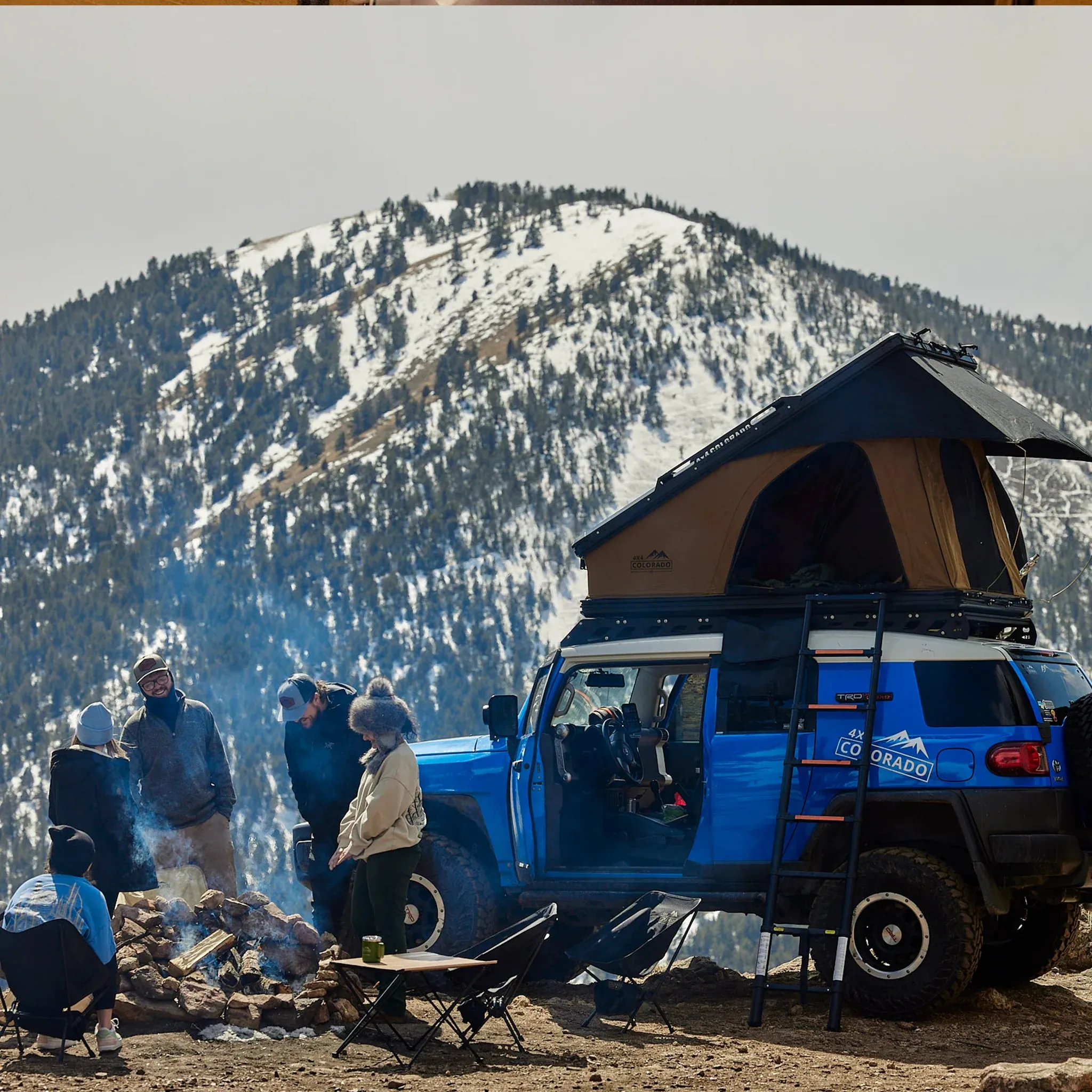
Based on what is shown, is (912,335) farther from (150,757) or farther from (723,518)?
(150,757)

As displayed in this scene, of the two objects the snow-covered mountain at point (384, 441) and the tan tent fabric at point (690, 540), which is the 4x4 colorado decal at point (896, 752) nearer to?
the tan tent fabric at point (690, 540)

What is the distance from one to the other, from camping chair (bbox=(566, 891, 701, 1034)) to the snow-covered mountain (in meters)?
57.8

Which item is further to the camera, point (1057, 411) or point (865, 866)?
point (1057, 411)

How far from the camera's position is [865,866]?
823 centimetres

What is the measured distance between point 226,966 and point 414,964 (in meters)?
1.53

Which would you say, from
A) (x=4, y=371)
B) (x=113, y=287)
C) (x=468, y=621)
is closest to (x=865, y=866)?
(x=468, y=621)

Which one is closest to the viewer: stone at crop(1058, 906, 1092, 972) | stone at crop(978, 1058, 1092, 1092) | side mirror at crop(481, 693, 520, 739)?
stone at crop(978, 1058, 1092, 1092)

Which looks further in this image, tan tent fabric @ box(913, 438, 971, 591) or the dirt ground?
tan tent fabric @ box(913, 438, 971, 591)

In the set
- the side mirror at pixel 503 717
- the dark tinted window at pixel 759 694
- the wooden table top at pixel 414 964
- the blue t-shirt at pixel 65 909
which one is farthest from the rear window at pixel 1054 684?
the blue t-shirt at pixel 65 909

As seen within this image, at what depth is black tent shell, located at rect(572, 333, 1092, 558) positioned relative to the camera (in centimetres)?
880

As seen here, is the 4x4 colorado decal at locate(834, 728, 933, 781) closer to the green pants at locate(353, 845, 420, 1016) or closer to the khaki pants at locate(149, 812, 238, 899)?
the green pants at locate(353, 845, 420, 1016)

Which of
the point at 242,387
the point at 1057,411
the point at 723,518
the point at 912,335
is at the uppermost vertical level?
the point at 242,387

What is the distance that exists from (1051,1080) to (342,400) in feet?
509

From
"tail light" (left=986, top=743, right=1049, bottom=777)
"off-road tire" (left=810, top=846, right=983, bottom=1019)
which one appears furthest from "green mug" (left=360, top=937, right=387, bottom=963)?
"tail light" (left=986, top=743, right=1049, bottom=777)
